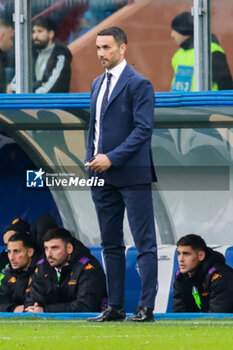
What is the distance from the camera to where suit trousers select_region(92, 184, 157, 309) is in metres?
6.32

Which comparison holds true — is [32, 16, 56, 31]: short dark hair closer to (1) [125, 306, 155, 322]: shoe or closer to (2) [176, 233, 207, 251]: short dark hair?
(2) [176, 233, 207, 251]: short dark hair

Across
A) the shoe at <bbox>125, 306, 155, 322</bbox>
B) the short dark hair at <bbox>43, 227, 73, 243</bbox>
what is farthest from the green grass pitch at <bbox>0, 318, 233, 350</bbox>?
the short dark hair at <bbox>43, 227, 73, 243</bbox>

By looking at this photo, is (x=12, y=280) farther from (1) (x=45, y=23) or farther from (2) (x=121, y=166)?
(2) (x=121, y=166)

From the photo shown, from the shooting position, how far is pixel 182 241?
8.80 metres

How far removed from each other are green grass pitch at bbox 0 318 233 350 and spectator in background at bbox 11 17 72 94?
12.2 ft

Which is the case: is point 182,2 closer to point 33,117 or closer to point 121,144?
point 33,117

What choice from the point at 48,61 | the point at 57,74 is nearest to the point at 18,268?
the point at 57,74

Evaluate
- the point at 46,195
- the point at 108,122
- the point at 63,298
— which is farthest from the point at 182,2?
the point at 108,122

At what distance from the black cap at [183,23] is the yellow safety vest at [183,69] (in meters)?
0.16

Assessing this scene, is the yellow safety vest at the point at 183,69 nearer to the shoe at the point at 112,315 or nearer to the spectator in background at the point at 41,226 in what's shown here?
the spectator in background at the point at 41,226

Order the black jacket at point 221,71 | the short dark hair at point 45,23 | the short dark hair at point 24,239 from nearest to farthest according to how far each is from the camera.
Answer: the short dark hair at point 24,239
the black jacket at point 221,71
the short dark hair at point 45,23

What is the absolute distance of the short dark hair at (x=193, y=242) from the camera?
28.5 ft

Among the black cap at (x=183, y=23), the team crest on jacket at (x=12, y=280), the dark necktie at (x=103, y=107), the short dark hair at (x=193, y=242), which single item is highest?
the black cap at (x=183, y=23)

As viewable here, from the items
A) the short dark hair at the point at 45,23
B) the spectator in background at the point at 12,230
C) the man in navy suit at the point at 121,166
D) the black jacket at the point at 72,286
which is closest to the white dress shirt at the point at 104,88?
the man in navy suit at the point at 121,166
